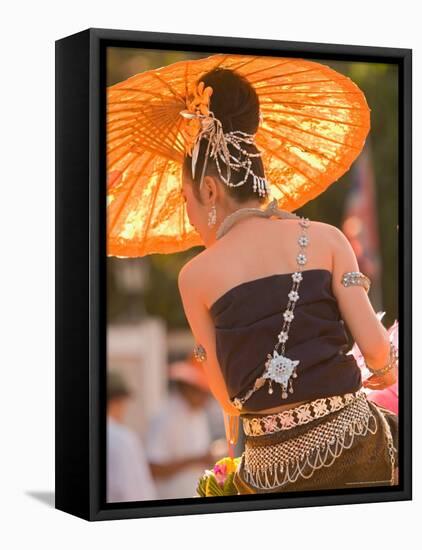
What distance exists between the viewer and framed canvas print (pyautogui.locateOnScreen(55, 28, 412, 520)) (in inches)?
304

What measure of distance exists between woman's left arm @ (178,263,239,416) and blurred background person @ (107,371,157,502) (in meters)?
0.44

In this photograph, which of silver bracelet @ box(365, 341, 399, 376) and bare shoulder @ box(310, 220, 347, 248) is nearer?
bare shoulder @ box(310, 220, 347, 248)

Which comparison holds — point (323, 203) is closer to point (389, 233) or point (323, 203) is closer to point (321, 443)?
point (389, 233)

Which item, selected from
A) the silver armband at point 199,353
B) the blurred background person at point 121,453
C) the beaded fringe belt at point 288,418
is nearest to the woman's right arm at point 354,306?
the beaded fringe belt at point 288,418

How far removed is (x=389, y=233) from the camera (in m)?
8.47

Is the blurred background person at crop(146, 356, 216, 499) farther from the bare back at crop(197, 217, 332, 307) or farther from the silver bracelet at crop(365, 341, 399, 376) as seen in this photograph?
the silver bracelet at crop(365, 341, 399, 376)

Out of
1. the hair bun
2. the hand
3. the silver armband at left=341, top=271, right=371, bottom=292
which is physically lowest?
the hand

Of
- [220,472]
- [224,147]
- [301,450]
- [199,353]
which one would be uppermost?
[224,147]

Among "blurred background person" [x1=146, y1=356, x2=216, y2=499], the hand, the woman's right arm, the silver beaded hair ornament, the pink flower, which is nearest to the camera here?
"blurred background person" [x1=146, y1=356, x2=216, y2=499]

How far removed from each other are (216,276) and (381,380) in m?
1.15

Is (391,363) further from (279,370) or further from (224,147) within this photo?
(224,147)

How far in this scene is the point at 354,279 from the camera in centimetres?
816

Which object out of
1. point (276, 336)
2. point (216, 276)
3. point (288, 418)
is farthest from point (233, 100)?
point (288, 418)

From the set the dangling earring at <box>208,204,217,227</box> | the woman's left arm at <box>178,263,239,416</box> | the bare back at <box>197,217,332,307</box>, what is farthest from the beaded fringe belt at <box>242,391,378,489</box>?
the dangling earring at <box>208,204,217,227</box>
